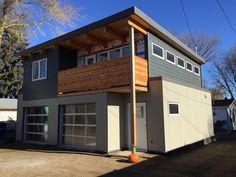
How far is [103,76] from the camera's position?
1082cm

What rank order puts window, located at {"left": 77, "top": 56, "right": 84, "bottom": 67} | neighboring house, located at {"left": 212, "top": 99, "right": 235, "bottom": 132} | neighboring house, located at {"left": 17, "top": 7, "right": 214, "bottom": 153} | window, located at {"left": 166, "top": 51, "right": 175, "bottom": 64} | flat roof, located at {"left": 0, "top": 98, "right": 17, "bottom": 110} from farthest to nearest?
neighboring house, located at {"left": 212, "top": 99, "right": 235, "bottom": 132}
flat roof, located at {"left": 0, "top": 98, "right": 17, "bottom": 110}
window, located at {"left": 77, "top": 56, "right": 84, "bottom": 67}
window, located at {"left": 166, "top": 51, "right": 175, "bottom": 64}
neighboring house, located at {"left": 17, "top": 7, "right": 214, "bottom": 153}

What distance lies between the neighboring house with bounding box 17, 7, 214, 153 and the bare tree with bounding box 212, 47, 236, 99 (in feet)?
76.3

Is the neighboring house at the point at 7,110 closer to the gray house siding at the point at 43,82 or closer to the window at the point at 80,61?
the gray house siding at the point at 43,82

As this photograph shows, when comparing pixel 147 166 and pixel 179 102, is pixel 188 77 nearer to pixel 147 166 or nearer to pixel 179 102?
pixel 179 102

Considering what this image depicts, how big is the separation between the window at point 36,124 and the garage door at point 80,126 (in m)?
1.65

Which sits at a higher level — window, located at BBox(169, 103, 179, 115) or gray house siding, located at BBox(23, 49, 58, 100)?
gray house siding, located at BBox(23, 49, 58, 100)

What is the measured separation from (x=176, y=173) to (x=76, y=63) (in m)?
9.37

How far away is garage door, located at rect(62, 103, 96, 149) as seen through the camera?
37.4 ft

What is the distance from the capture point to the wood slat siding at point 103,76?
1003 centimetres

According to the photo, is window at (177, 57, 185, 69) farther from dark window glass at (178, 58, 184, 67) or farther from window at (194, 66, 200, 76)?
window at (194, 66, 200, 76)

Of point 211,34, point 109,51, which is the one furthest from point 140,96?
point 211,34

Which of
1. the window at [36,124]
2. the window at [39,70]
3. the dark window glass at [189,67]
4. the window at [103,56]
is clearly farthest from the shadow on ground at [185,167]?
the window at [39,70]

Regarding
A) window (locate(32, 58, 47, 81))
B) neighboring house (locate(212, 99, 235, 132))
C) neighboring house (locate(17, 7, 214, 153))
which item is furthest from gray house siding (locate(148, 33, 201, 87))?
neighboring house (locate(212, 99, 235, 132))

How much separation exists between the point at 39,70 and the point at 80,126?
5.18 m
